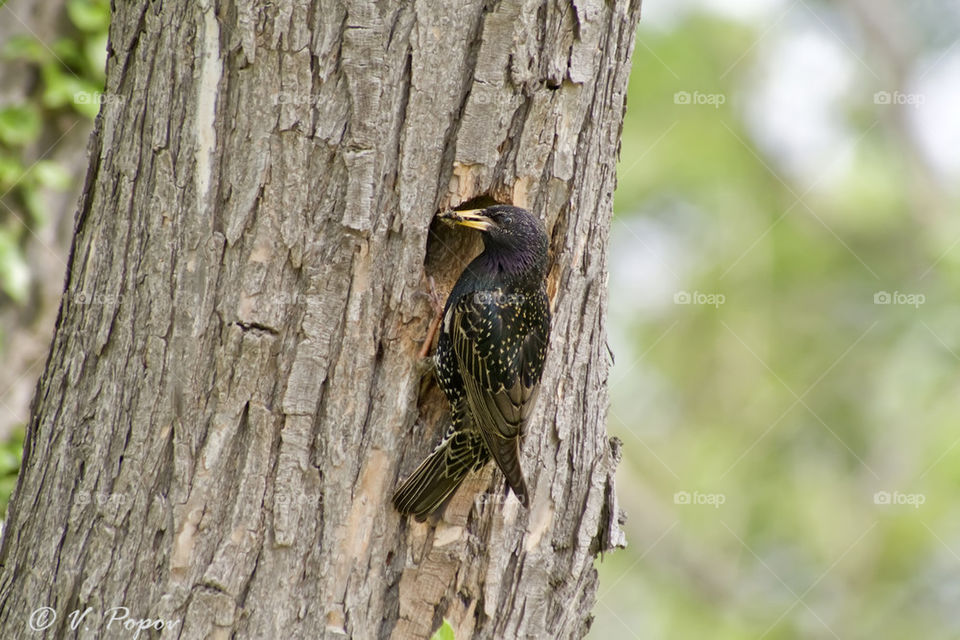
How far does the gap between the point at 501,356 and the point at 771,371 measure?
23.9 ft

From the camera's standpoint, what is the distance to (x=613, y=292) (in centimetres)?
936

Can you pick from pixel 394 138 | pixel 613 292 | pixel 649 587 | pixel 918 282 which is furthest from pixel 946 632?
pixel 394 138

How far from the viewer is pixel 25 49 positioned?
472 cm

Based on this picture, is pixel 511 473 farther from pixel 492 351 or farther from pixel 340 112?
pixel 340 112

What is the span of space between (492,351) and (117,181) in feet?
4.61

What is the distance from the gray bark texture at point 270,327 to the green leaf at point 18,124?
2.49m

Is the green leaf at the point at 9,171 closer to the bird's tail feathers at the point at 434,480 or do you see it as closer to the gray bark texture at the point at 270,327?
the gray bark texture at the point at 270,327

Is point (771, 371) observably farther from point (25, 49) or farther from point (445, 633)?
point (445, 633)

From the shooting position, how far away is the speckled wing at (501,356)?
2.88 meters

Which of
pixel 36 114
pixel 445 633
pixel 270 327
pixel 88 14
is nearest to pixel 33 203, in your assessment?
pixel 36 114

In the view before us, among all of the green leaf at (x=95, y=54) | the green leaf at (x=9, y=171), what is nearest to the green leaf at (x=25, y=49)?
the green leaf at (x=95, y=54)

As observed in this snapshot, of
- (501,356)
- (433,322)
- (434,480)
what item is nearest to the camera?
(434,480)

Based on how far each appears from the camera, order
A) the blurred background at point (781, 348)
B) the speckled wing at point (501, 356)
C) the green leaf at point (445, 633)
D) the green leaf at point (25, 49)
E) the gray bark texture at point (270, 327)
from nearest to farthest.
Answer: the green leaf at point (445, 633)
the gray bark texture at point (270, 327)
the speckled wing at point (501, 356)
the green leaf at point (25, 49)
the blurred background at point (781, 348)

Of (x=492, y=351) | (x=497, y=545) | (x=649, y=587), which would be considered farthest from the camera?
(x=649, y=587)
